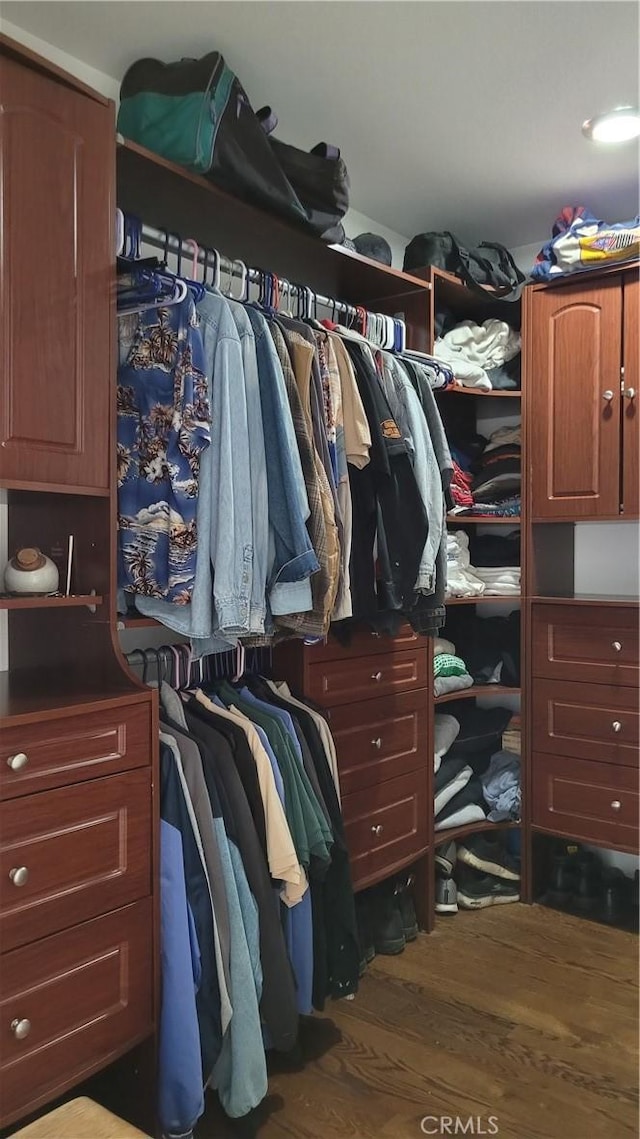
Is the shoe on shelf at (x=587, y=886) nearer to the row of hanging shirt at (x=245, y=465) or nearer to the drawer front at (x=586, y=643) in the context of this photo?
the drawer front at (x=586, y=643)

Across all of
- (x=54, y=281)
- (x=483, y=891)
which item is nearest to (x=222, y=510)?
(x=54, y=281)

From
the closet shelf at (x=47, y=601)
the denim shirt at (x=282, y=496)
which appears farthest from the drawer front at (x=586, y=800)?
the closet shelf at (x=47, y=601)

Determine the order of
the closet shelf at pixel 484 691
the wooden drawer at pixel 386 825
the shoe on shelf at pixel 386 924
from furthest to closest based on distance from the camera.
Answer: the closet shelf at pixel 484 691, the shoe on shelf at pixel 386 924, the wooden drawer at pixel 386 825

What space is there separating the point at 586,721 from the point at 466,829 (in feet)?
1.95

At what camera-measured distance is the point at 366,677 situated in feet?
8.13

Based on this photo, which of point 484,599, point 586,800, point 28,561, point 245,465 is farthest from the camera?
point 484,599

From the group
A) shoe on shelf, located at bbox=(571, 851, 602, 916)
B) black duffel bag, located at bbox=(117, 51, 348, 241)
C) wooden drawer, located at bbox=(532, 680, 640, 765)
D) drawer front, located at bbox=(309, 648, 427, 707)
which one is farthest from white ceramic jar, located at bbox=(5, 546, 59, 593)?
shoe on shelf, located at bbox=(571, 851, 602, 916)

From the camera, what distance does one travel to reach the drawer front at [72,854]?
1.42 metres

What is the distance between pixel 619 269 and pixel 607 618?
47.8 inches

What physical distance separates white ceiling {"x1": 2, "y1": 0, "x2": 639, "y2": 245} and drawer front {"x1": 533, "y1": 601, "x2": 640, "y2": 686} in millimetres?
1506

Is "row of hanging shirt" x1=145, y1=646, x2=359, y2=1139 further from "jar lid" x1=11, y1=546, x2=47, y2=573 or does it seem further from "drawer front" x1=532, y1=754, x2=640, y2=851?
"drawer front" x1=532, y1=754, x2=640, y2=851

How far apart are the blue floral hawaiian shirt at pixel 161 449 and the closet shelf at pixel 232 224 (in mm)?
367

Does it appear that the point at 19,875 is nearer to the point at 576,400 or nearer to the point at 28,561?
the point at 28,561

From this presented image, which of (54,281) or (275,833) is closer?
(54,281)
